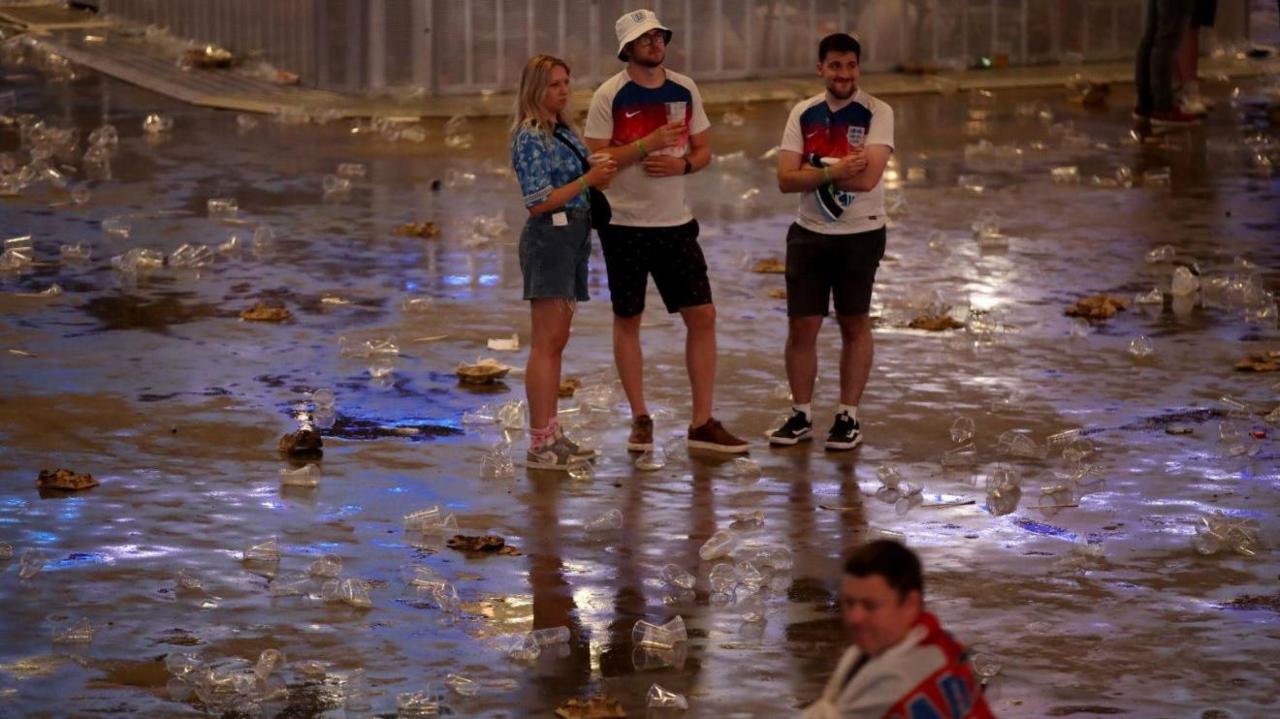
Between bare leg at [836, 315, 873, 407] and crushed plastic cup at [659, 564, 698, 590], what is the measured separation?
205 cm

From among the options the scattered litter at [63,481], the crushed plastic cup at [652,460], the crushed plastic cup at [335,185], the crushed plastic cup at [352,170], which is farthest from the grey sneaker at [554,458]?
the crushed plastic cup at [352,170]

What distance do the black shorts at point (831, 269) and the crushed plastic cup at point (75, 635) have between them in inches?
141

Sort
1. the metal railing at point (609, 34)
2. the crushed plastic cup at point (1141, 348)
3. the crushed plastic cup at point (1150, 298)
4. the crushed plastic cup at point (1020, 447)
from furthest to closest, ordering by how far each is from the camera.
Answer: the metal railing at point (609, 34) < the crushed plastic cup at point (1150, 298) < the crushed plastic cup at point (1141, 348) < the crushed plastic cup at point (1020, 447)

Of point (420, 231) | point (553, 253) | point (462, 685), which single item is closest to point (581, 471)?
point (553, 253)

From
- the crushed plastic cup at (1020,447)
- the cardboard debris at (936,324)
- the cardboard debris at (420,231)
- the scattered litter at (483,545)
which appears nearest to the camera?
the scattered litter at (483,545)

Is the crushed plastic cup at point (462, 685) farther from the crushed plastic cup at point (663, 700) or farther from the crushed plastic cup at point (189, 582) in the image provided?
the crushed plastic cup at point (189, 582)

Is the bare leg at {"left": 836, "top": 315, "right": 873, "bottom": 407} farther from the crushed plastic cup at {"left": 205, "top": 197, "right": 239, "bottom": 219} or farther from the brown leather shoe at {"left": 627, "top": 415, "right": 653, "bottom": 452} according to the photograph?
the crushed plastic cup at {"left": 205, "top": 197, "right": 239, "bottom": 219}

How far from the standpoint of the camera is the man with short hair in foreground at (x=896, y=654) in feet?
13.3

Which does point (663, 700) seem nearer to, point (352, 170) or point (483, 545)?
point (483, 545)

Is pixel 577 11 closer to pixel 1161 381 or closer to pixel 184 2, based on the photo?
pixel 184 2

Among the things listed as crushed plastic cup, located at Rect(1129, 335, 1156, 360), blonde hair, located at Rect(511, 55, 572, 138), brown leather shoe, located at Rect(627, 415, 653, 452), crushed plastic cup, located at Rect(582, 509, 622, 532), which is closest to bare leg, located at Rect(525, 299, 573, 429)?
brown leather shoe, located at Rect(627, 415, 653, 452)

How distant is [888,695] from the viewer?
4062 mm

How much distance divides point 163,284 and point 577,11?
29.4ft

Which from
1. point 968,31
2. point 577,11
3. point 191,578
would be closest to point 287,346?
point 191,578
